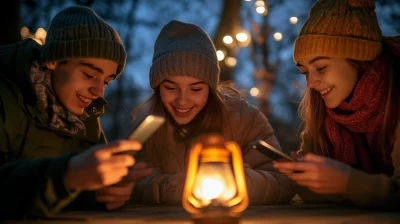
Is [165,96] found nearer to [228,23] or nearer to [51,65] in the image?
[51,65]

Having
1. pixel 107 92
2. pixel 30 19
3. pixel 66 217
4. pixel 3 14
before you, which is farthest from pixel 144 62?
pixel 66 217

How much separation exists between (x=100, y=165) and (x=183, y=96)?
4.71 ft

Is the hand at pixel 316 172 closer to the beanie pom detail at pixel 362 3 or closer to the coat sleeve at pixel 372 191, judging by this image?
the coat sleeve at pixel 372 191

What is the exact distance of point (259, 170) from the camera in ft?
9.48

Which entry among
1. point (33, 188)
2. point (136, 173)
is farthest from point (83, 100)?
point (33, 188)

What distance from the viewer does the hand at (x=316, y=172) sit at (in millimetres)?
2141

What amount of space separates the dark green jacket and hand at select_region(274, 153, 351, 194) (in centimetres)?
92

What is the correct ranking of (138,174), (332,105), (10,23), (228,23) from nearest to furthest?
(138,174) → (332,105) → (10,23) → (228,23)

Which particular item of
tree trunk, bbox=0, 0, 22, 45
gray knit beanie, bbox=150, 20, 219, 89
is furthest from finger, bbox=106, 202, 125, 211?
tree trunk, bbox=0, 0, 22, 45

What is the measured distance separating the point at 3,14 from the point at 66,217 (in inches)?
111

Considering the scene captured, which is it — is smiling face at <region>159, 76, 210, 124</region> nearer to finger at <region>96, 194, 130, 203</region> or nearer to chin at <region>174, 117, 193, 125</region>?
chin at <region>174, 117, 193, 125</region>

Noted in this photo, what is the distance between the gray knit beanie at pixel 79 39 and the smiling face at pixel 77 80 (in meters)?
0.05

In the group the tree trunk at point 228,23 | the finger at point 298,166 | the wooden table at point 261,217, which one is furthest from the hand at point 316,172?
the tree trunk at point 228,23

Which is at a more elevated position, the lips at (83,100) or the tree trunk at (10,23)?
the tree trunk at (10,23)
